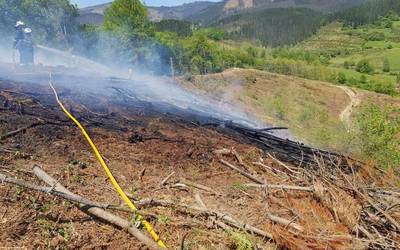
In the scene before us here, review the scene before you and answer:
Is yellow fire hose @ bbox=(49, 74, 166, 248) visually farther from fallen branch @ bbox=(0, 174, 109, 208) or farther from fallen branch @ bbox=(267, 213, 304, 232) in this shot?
fallen branch @ bbox=(267, 213, 304, 232)

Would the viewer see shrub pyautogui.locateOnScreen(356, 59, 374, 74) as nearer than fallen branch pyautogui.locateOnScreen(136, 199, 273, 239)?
No

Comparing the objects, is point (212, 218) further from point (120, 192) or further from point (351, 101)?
point (351, 101)

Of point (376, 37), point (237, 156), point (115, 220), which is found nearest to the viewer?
point (115, 220)

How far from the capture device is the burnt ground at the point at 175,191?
423cm

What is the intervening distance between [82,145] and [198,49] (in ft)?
189

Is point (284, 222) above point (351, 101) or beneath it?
above

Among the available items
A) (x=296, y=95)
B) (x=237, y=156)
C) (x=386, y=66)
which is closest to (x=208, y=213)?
(x=237, y=156)

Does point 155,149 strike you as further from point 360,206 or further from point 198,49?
point 198,49

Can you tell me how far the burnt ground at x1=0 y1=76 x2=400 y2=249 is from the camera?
423 centimetres

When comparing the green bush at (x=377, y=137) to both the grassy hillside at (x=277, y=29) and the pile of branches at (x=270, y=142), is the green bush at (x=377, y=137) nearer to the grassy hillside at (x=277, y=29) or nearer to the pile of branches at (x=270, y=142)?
the pile of branches at (x=270, y=142)

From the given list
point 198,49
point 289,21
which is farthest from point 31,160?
point 289,21

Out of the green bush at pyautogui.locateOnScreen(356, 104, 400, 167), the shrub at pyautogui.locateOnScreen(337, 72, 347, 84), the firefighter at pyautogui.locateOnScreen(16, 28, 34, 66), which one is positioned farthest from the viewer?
the shrub at pyautogui.locateOnScreen(337, 72, 347, 84)

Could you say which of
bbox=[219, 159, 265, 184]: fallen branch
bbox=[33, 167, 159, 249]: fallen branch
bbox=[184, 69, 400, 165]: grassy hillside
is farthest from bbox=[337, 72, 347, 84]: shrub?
bbox=[33, 167, 159, 249]: fallen branch

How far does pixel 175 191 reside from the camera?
5.56 meters
